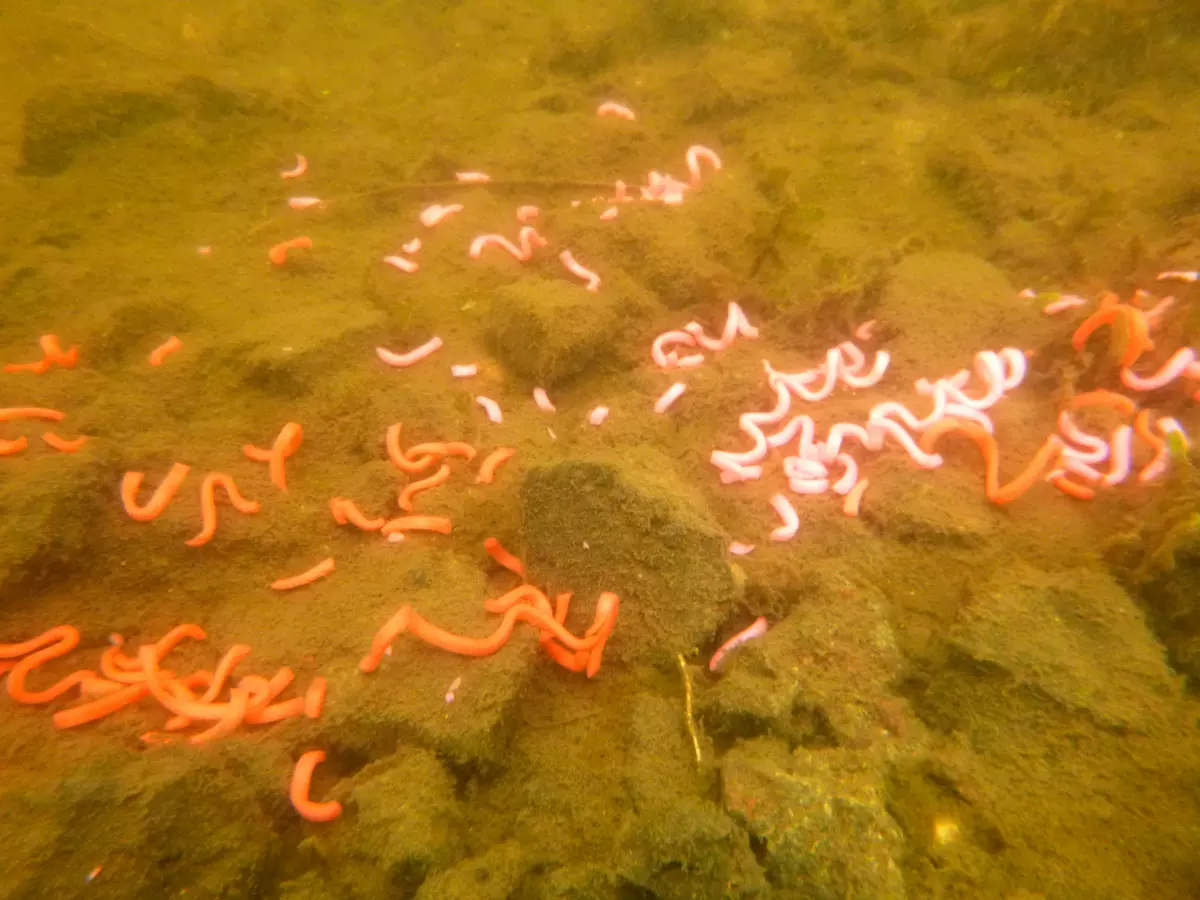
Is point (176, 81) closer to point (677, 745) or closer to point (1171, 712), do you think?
point (677, 745)

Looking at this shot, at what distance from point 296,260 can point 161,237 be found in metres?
1.43

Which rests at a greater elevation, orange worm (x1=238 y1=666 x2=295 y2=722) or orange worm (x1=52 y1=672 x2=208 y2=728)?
orange worm (x1=238 y1=666 x2=295 y2=722)

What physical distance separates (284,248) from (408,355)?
5.81 ft

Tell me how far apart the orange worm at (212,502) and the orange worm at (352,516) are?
50 cm

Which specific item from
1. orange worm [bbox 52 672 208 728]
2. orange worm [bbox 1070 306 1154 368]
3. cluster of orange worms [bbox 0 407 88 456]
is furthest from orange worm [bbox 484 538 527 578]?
orange worm [bbox 1070 306 1154 368]

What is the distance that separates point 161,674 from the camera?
10.8 ft

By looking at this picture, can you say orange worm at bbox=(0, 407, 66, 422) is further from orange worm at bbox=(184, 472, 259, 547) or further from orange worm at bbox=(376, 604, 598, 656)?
orange worm at bbox=(376, 604, 598, 656)

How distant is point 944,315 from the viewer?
16.1 feet

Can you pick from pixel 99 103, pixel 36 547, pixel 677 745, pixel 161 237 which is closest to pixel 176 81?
pixel 99 103

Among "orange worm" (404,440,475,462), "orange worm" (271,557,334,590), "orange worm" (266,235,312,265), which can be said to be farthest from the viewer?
"orange worm" (266,235,312,265)

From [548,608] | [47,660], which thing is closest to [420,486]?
[548,608]

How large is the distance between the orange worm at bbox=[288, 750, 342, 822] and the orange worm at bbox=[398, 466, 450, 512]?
60.4 inches

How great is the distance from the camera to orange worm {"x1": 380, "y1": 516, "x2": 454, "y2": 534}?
3873 millimetres

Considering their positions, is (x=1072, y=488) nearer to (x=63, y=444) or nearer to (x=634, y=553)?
(x=634, y=553)
